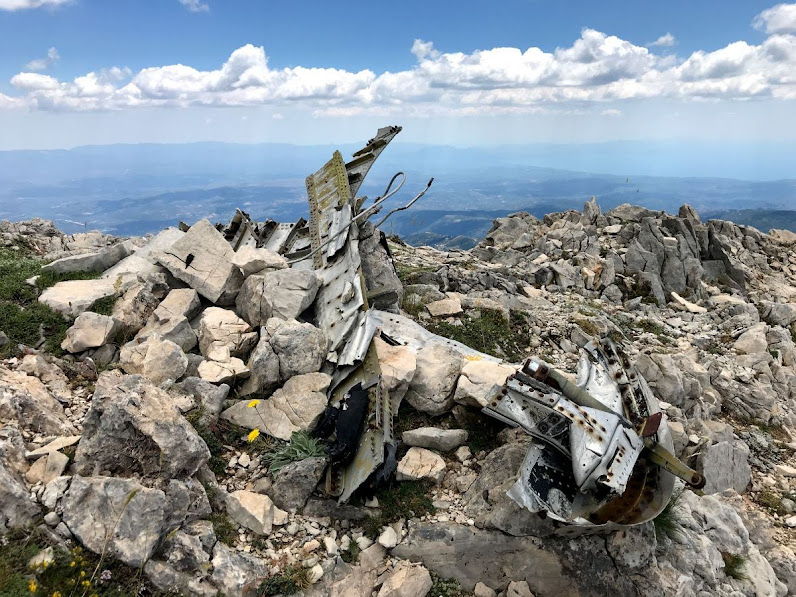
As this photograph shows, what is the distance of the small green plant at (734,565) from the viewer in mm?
6569

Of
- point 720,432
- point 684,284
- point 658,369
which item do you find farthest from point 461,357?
point 684,284

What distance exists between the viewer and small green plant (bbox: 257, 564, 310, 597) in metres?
5.14

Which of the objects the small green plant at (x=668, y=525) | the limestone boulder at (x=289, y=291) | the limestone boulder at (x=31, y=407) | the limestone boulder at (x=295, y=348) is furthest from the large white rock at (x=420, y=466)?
the limestone boulder at (x=31, y=407)

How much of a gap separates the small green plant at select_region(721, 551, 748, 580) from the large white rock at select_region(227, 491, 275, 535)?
6592 mm

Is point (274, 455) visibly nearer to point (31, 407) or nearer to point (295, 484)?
point (295, 484)

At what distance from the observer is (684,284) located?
70.7 ft

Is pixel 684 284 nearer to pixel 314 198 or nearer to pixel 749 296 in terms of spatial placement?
pixel 749 296

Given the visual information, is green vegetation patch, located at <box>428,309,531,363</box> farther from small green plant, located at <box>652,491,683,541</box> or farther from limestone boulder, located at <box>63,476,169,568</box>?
limestone boulder, located at <box>63,476,169,568</box>

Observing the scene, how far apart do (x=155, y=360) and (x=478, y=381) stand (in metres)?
5.48

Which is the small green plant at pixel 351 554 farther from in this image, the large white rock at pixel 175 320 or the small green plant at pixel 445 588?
the large white rock at pixel 175 320

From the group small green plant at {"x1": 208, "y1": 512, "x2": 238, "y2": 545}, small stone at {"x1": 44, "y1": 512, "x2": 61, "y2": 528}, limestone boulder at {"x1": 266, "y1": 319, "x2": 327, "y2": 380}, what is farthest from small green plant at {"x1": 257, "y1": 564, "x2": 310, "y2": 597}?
limestone boulder at {"x1": 266, "y1": 319, "x2": 327, "y2": 380}

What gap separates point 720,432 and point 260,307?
1082 centimetres

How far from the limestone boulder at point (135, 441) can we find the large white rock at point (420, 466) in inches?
115

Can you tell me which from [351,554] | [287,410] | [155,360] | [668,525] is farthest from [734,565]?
[155,360]
